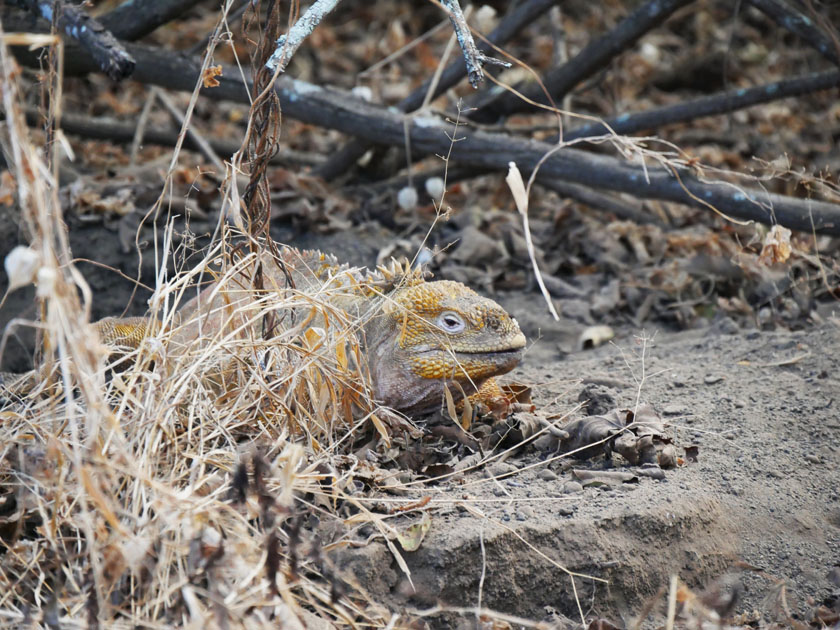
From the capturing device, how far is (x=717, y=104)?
654cm

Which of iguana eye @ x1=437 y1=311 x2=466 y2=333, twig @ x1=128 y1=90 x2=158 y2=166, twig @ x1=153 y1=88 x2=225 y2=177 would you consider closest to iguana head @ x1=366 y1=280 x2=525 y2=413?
iguana eye @ x1=437 y1=311 x2=466 y2=333

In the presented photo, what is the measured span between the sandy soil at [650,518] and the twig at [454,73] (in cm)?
315

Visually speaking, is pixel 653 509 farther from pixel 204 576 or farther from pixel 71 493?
pixel 71 493

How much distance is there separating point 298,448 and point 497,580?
0.97 meters

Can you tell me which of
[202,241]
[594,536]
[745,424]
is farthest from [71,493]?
[202,241]

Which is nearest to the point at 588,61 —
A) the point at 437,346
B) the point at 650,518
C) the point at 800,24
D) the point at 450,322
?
the point at 800,24

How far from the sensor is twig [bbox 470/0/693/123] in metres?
6.39

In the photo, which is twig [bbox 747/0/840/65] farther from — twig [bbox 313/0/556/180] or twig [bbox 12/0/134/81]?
twig [bbox 12/0/134/81]

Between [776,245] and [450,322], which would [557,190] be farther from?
[450,322]

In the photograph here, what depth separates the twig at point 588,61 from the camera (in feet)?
21.0

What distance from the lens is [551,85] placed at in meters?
7.22

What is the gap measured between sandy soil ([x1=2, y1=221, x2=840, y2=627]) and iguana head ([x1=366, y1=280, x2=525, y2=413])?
44 centimetres

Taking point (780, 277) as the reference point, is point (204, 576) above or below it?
above

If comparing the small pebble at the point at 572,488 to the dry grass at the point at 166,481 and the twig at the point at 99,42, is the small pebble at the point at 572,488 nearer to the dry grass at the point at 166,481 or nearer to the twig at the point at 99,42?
the dry grass at the point at 166,481
